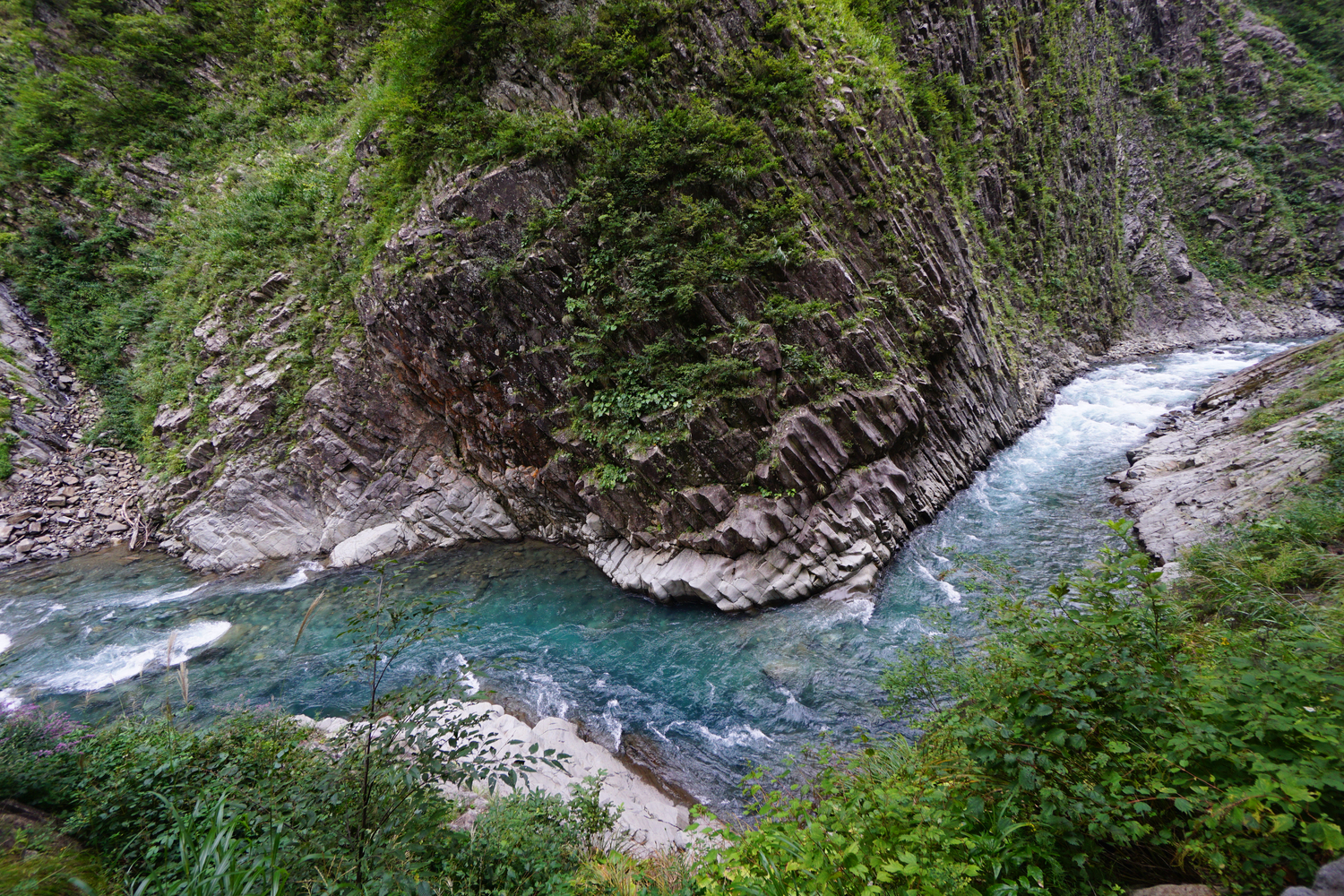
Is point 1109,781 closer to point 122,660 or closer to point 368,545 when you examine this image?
point 122,660

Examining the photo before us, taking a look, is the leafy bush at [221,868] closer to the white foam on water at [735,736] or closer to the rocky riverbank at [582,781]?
the rocky riverbank at [582,781]

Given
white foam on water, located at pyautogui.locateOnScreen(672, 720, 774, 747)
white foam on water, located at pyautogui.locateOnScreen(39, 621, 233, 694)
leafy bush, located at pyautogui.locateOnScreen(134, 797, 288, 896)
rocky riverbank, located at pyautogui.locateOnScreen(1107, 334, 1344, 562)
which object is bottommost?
white foam on water, located at pyautogui.locateOnScreen(672, 720, 774, 747)

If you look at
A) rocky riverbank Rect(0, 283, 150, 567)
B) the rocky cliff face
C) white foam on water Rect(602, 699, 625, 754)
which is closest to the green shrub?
white foam on water Rect(602, 699, 625, 754)

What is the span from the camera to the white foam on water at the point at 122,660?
902cm

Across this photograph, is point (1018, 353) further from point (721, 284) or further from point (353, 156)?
point (353, 156)

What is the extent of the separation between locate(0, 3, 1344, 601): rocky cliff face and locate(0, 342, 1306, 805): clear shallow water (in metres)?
0.81

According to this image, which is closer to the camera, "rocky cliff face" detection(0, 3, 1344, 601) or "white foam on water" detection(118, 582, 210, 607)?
"rocky cliff face" detection(0, 3, 1344, 601)

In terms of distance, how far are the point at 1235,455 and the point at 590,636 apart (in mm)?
12289

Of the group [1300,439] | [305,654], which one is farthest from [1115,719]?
[305,654]

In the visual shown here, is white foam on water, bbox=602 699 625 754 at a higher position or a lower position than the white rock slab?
lower

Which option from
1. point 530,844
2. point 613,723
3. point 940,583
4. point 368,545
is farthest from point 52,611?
point 940,583

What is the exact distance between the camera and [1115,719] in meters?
2.52

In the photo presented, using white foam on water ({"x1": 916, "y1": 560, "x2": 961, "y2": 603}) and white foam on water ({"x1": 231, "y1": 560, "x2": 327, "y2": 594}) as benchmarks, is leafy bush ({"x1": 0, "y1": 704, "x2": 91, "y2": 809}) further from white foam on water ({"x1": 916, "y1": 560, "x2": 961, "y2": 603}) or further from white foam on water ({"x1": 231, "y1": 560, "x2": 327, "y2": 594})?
white foam on water ({"x1": 916, "y1": 560, "x2": 961, "y2": 603})

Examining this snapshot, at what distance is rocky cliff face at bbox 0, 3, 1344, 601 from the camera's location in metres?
10.4
